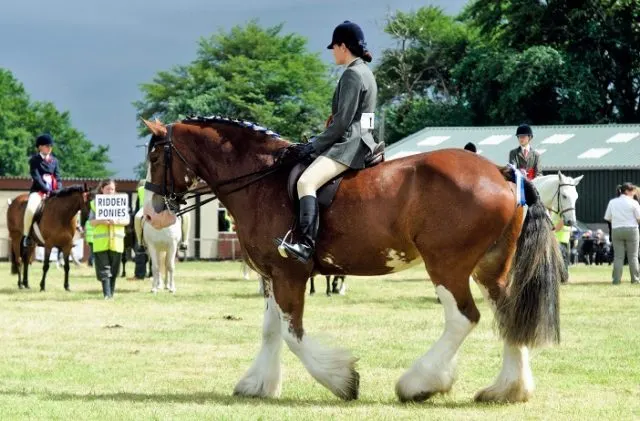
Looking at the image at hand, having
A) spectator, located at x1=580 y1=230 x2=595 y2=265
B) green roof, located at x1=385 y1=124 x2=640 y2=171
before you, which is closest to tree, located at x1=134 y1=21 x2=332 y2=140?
green roof, located at x1=385 y1=124 x2=640 y2=171

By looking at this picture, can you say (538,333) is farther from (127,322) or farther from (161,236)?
(161,236)

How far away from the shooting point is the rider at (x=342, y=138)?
9430 millimetres

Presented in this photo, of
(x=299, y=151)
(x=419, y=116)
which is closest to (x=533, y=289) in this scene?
(x=299, y=151)

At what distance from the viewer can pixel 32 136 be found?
305 ft

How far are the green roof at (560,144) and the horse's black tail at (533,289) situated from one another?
40369 millimetres

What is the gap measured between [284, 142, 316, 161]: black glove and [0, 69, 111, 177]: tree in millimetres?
78526

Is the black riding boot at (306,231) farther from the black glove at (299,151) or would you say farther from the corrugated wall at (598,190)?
the corrugated wall at (598,190)

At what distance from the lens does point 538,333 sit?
919cm

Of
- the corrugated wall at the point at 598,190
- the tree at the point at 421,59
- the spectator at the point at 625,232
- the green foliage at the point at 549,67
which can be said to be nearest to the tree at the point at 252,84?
the tree at the point at 421,59

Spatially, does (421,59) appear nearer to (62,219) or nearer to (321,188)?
(62,219)

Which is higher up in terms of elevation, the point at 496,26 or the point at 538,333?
the point at 496,26

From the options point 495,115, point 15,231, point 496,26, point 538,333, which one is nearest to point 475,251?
point 538,333

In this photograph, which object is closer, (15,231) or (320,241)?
(320,241)

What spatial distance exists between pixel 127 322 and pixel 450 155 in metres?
7.95
